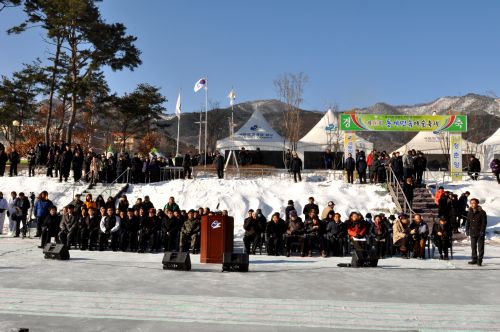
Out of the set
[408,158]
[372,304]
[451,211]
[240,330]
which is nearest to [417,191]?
[408,158]

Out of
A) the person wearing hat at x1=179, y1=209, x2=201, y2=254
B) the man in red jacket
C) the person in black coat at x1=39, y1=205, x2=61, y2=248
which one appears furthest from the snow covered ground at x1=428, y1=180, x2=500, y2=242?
the person in black coat at x1=39, y1=205, x2=61, y2=248

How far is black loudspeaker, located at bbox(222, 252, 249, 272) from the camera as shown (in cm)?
1016

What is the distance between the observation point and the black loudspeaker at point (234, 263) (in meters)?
10.2

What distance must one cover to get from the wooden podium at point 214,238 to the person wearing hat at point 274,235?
2.04 metres

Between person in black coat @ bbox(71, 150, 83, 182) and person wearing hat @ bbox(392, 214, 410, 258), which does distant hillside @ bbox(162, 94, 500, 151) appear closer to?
person in black coat @ bbox(71, 150, 83, 182)

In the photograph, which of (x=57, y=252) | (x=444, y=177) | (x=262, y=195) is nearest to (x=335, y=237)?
(x=57, y=252)

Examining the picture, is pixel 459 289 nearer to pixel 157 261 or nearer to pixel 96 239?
pixel 157 261

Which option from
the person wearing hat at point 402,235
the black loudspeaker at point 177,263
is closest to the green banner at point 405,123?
the person wearing hat at point 402,235

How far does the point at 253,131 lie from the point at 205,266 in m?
23.5

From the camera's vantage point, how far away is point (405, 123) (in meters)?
25.5

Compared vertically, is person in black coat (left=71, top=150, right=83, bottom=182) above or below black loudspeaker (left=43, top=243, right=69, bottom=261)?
above

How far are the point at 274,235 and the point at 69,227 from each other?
551 centimetres

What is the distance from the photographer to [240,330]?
5.88 m

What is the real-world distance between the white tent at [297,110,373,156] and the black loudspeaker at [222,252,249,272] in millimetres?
25214
